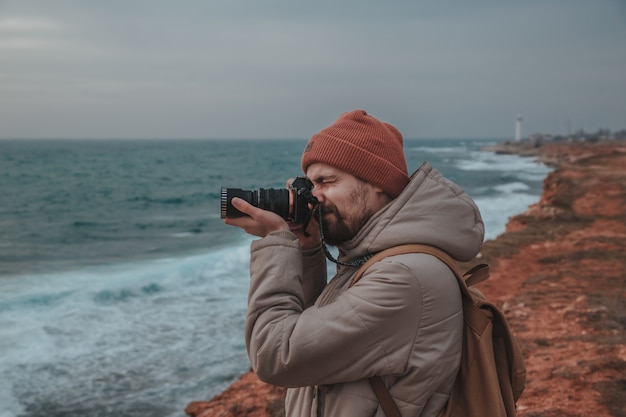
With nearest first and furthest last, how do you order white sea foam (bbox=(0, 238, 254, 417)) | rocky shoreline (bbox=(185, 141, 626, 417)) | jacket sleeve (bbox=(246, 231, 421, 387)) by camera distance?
1. jacket sleeve (bbox=(246, 231, 421, 387))
2. rocky shoreline (bbox=(185, 141, 626, 417))
3. white sea foam (bbox=(0, 238, 254, 417))

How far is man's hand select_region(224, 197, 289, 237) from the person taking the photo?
1.68 metres

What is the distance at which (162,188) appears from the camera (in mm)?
42750

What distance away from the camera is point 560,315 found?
6887 millimetres

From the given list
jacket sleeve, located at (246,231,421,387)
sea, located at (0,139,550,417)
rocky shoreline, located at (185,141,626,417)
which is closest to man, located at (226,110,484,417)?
jacket sleeve, located at (246,231,421,387)

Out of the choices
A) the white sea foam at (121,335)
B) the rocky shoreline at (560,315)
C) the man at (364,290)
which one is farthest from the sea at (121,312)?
the man at (364,290)

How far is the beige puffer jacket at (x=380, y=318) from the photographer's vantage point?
140 centimetres

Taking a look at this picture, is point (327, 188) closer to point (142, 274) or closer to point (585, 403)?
point (585, 403)

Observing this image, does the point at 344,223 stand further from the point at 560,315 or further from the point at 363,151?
the point at 560,315

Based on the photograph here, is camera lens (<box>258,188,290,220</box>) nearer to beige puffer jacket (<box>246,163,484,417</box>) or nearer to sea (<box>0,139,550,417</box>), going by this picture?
beige puffer jacket (<box>246,163,484,417</box>)

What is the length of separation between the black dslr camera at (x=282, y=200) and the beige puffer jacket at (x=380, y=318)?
0.51 feet

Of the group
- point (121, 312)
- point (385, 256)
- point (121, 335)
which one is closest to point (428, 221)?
point (385, 256)

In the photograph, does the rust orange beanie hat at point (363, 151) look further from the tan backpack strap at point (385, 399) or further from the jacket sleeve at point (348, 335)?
the tan backpack strap at point (385, 399)

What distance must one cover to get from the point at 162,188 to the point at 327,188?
4248 centimetres

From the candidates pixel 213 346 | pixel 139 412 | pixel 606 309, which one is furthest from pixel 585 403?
pixel 213 346
